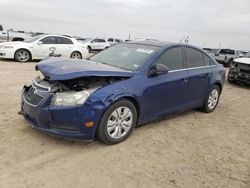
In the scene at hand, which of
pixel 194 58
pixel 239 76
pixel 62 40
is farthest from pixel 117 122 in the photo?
pixel 62 40

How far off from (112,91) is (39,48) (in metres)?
10.2

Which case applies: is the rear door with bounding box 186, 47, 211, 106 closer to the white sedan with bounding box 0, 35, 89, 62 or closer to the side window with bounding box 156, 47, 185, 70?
the side window with bounding box 156, 47, 185, 70

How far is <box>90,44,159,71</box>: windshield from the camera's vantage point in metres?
4.33

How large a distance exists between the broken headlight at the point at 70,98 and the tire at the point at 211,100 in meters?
3.26

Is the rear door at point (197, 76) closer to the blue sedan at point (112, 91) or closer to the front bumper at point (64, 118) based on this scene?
the blue sedan at point (112, 91)

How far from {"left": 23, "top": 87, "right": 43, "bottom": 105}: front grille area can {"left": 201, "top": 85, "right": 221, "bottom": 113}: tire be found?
364 centimetres

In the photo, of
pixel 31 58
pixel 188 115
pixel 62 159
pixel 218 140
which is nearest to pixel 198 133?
pixel 218 140

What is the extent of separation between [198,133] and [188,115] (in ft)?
3.27

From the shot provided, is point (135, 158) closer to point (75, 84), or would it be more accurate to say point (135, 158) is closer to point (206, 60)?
point (75, 84)

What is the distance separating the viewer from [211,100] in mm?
5906

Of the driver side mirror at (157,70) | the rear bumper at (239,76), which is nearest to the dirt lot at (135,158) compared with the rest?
the driver side mirror at (157,70)

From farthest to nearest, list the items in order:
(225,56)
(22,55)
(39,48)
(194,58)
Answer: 1. (225,56)
2. (39,48)
3. (22,55)
4. (194,58)

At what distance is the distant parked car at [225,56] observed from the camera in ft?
66.7

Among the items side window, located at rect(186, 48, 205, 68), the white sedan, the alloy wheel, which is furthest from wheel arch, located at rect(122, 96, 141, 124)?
the white sedan
